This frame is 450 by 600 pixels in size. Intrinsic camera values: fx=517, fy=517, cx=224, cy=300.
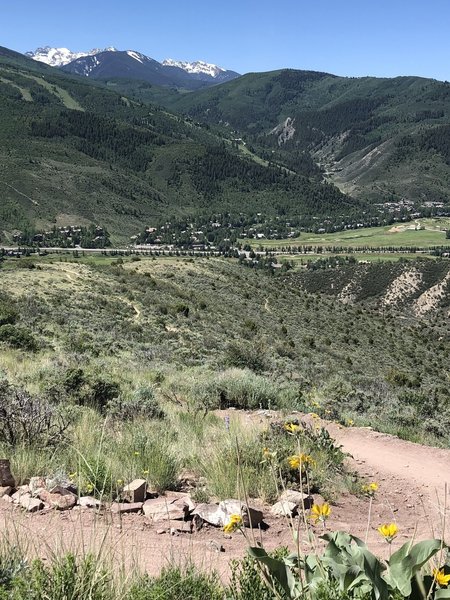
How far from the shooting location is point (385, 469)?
713cm

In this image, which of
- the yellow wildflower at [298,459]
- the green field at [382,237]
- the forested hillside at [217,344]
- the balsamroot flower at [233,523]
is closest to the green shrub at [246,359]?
the forested hillside at [217,344]

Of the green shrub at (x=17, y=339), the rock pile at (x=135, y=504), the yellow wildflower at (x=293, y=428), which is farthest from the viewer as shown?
the green shrub at (x=17, y=339)

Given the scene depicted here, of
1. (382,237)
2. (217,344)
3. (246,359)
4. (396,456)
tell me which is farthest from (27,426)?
(382,237)

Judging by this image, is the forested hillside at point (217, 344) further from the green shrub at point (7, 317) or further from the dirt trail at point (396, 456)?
the dirt trail at point (396, 456)

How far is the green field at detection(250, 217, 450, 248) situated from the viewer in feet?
508

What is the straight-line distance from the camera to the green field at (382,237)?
154750 mm

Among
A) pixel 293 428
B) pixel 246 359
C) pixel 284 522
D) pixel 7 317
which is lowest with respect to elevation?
A: pixel 246 359

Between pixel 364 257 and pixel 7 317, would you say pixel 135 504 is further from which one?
pixel 364 257

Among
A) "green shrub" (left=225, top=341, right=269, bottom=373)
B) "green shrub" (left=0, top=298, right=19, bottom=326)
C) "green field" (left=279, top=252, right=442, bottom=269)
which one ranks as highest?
"green shrub" (left=0, top=298, right=19, bottom=326)

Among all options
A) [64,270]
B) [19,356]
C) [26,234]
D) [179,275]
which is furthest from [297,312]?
[26,234]

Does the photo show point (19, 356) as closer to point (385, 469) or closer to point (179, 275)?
point (385, 469)

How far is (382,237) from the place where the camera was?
164 m

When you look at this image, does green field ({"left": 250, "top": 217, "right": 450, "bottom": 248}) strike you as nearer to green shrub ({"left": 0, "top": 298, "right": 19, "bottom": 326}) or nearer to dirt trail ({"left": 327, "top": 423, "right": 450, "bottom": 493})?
green shrub ({"left": 0, "top": 298, "right": 19, "bottom": 326})

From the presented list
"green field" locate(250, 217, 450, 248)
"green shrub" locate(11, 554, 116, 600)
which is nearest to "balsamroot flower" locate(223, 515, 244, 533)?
"green shrub" locate(11, 554, 116, 600)
